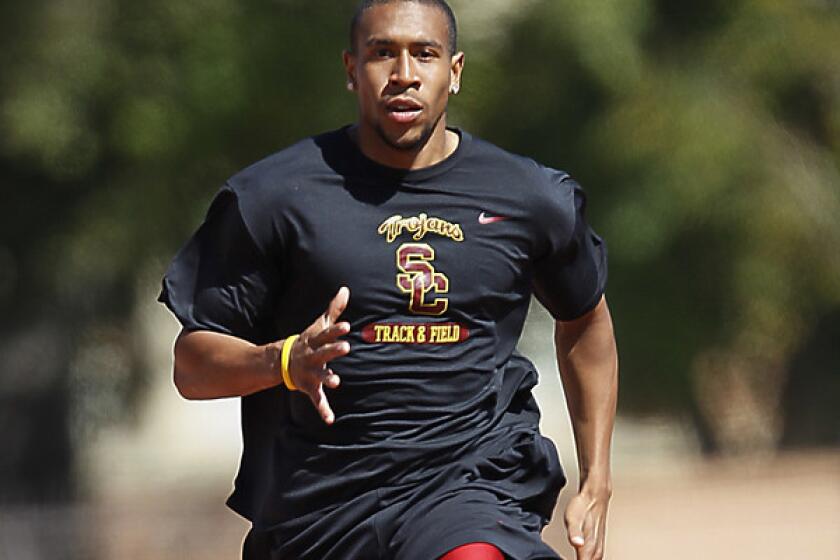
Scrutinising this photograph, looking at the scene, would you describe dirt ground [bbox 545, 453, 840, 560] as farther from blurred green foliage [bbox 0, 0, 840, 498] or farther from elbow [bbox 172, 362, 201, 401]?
elbow [bbox 172, 362, 201, 401]

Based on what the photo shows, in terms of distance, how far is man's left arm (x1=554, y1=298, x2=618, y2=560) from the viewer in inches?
183

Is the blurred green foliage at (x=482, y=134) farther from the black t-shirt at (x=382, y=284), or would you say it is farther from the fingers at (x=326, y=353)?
the fingers at (x=326, y=353)

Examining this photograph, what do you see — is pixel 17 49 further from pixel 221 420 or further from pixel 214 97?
pixel 221 420

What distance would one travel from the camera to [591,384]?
15.6 ft

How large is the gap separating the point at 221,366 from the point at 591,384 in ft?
3.48

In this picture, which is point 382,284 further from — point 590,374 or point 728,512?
point 728,512

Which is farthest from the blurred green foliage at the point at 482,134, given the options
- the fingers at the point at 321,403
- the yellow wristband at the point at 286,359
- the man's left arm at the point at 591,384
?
the fingers at the point at 321,403

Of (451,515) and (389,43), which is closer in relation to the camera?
(451,515)

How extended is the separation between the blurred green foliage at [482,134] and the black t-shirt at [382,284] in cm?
856

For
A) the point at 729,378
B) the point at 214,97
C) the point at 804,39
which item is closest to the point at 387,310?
the point at 214,97

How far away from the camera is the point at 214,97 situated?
12.9 meters

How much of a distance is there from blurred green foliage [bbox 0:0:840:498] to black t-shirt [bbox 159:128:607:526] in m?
8.56

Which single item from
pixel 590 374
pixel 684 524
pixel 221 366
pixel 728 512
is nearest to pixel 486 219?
pixel 590 374

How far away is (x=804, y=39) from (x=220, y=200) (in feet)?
36.3
